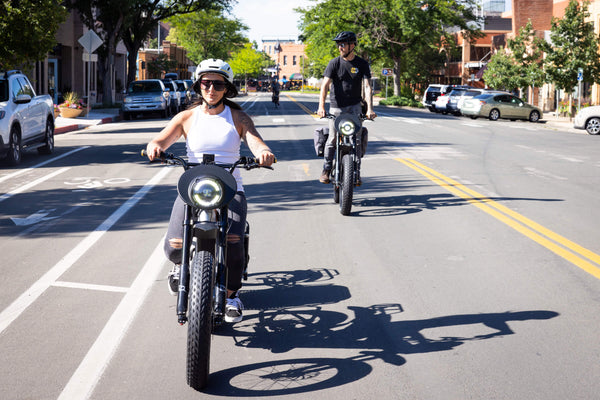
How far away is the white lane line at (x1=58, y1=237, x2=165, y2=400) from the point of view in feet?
14.2

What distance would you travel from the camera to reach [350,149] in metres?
10.0

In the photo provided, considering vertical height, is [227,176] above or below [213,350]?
above

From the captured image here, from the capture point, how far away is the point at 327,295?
246 inches

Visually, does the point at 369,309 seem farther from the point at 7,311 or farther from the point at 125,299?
the point at 7,311

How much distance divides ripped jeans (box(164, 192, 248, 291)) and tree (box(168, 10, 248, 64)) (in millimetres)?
86605

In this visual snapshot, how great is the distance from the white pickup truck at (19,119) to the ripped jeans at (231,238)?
10.9m

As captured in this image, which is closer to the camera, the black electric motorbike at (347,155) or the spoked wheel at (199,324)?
the spoked wheel at (199,324)

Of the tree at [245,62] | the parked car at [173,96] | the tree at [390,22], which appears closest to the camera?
the parked car at [173,96]

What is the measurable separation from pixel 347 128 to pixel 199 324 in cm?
604

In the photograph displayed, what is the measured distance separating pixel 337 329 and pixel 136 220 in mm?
4698

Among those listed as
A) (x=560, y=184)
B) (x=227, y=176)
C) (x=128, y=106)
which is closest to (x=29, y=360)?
(x=227, y=176)

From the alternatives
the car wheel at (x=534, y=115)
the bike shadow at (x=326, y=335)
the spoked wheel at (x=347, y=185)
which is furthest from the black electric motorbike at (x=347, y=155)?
the car wheel at (x=534, y=115)

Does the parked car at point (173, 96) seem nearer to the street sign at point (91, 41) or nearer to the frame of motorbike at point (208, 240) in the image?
the street sign at point (91, 41)

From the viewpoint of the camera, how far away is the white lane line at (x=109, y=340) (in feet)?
14.2
